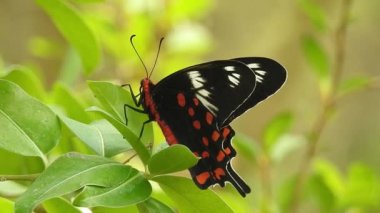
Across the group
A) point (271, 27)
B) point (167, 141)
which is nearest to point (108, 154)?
point (167, 141)

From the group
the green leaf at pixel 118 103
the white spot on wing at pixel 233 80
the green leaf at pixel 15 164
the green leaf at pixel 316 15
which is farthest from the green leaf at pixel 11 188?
the green leaf at pixel 316 15

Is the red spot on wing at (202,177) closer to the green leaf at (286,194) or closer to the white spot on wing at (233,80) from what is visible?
the white spot on wing at (233,80)

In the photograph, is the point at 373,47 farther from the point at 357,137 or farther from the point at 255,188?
the point at 255,188

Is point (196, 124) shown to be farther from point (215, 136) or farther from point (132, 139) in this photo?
point (132, 139)

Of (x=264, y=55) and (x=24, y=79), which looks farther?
(x=264, y=55)

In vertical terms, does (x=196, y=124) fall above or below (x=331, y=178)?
above

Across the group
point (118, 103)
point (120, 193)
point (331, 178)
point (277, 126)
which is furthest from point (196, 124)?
point (331, 178)

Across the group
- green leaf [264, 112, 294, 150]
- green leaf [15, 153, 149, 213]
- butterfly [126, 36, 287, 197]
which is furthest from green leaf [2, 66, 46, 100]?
green leaf [264, 112, 294, 150]
